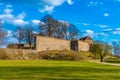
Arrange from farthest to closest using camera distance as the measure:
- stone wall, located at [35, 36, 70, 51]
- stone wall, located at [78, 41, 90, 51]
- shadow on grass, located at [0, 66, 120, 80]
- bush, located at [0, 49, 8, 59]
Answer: stone wall, located at [78, 41, 90, 51]
stone wall, located at [35, 36, 70, 51]
bush, located at [0, 49, 8, 59]
shadow on grass, located at [0, 66, 120, 80]

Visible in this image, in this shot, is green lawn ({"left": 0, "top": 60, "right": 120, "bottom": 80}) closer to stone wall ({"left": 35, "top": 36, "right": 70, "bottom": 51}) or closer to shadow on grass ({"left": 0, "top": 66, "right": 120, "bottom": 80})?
shadow on grass ({"left": 0, "top": 66, "right": 120, "bottom": 80})

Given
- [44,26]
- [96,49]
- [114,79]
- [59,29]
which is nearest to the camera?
[114,79]

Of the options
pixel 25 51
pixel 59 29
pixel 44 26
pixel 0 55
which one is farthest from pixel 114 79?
pixel 59 29

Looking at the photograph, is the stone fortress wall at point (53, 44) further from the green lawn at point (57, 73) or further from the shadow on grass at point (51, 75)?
the shadow on grass at point (51, 75)

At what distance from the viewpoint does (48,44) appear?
190 ft

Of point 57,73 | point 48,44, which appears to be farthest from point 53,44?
point 57,73

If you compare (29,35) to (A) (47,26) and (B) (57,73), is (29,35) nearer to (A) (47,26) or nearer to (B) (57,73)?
(A) (47,26)

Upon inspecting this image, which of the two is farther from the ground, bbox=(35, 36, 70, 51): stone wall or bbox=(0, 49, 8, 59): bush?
bbox=(35, 36, 70, 51): stone wall

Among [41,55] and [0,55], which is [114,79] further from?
[41,55]

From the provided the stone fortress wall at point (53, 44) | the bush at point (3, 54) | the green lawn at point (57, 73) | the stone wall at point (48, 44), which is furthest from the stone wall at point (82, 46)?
the green lawn at point (57, 73)

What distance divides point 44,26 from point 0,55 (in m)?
27.6

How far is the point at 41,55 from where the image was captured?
5369 centimetres

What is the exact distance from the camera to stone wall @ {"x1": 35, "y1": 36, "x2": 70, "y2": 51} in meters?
55.4

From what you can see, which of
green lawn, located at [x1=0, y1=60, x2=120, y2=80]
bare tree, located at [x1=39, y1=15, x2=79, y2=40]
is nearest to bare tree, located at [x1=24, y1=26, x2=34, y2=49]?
bare tree, located at [x1=39, y1=15, x2=79, y2=40]
